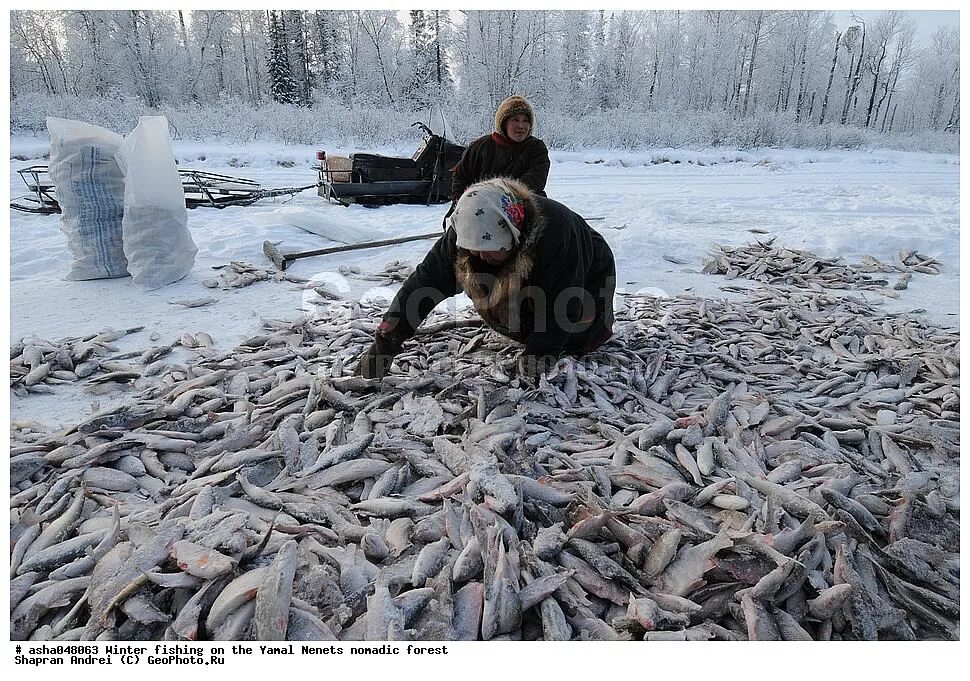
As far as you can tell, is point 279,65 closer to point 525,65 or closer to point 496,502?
point 525,65

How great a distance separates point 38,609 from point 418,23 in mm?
25808

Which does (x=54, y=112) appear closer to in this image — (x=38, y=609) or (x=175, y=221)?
(x=175, y=221)

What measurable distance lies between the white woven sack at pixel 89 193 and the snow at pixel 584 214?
0.17m

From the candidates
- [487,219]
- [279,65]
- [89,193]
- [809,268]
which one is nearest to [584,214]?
[809,268]

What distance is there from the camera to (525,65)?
1927 centimetres

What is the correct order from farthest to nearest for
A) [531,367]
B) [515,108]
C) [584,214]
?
[584,214], [515,108], [531,367]

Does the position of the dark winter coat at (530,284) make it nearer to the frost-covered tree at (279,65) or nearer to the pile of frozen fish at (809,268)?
the pile of frozen fish at (809,268)

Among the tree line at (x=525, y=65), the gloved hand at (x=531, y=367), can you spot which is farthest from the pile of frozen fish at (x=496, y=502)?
the tree line at (x=525, y=65)

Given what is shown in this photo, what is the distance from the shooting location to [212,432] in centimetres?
219

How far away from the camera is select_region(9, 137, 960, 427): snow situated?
3658mm

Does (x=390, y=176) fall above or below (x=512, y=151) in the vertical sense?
below

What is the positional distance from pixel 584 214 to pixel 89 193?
571 cm

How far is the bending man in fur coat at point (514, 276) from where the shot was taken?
2184 millimetres

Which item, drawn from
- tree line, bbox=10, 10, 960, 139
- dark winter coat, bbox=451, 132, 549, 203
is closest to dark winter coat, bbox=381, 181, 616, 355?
dark winter coat, bbox=451, 132, 549, 203
